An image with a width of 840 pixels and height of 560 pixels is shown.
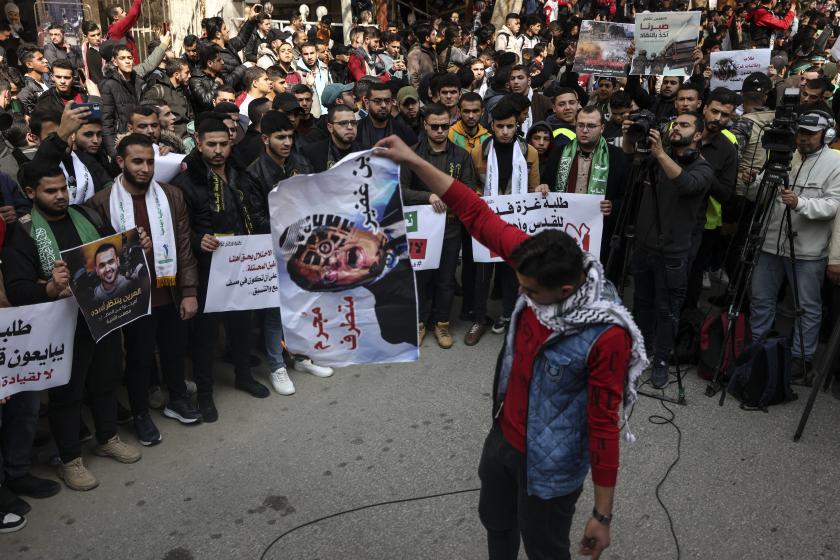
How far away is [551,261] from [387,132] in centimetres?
473

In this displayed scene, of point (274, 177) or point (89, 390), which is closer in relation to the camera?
point (89, 390)

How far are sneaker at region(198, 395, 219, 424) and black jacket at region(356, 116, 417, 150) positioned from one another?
258 cm

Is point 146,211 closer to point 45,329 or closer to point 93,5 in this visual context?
point 45,329

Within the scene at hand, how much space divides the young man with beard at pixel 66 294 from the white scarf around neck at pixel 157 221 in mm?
91

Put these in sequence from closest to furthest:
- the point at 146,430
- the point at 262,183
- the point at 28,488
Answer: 1. the point at 28,488
2. the point at 146,430
3. the point at 262,183

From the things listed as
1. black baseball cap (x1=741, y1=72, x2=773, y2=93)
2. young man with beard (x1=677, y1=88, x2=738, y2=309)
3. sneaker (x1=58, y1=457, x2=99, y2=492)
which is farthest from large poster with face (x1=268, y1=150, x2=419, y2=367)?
black baseball cap (x1=741, y1=72, x2=773, y2=93)

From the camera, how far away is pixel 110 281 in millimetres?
4172

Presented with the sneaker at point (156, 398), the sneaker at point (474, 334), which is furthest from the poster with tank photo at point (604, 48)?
the sneaker at point (156, 398)

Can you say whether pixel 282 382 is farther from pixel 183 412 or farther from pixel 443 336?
pixel 443 336

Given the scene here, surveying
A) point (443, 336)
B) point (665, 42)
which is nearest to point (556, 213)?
point (443, 336)

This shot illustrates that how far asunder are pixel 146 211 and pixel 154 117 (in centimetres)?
125

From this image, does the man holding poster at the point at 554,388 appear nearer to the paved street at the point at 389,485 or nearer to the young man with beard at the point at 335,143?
the paved street at the point at 389,485

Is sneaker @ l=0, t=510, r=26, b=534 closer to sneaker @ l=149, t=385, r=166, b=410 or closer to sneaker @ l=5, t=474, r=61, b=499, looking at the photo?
sneaker @ l=5, t=474, r=61, b=499

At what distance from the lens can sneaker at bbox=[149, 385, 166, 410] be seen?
5242 mm
